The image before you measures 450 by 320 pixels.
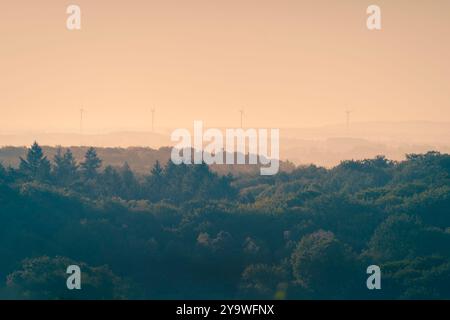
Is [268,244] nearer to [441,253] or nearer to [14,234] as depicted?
[441,253]

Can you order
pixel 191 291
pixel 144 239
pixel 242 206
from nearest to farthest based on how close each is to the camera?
1. pixel 191 291
2. pixel 144 239
3. pixel 242 206

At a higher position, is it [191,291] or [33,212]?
[33,212]

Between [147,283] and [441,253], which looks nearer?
[147,283]

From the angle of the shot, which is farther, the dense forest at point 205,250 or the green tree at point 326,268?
the green tree at point 326,268

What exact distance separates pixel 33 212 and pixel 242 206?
4104 cm

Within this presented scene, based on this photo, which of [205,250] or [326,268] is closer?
[326,268]

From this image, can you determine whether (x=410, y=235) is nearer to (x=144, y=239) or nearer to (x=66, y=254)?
(x=144, y=239)

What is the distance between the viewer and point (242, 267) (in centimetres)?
16300

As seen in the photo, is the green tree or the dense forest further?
the green tree

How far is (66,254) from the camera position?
6403 inches

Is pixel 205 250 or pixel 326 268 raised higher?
pixel 205 250
